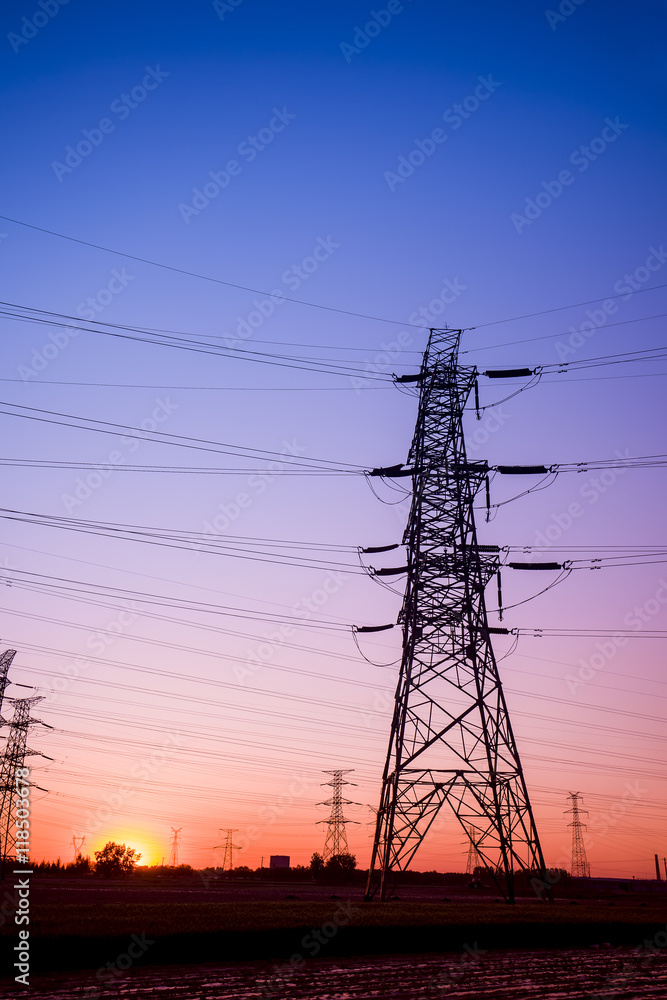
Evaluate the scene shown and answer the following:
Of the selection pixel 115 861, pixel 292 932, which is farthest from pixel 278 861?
pixel 292 932

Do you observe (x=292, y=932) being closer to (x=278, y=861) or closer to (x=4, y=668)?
(x=4, y=668)

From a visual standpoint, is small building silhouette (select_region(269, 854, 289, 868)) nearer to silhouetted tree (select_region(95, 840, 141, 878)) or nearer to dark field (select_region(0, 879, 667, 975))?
silhouetted tree (select_region(95, 840, 141, 878))

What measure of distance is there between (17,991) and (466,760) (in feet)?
67.4

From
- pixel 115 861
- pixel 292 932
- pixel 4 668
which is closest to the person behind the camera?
pixel 292 932

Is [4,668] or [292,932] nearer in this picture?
[292,932]

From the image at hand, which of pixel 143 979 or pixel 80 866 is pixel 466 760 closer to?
pixel 143 979

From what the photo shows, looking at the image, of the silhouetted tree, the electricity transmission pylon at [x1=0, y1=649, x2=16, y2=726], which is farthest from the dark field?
the silhouetted tree

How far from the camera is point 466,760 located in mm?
30250

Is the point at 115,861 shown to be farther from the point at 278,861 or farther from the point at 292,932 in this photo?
the point at 292,932

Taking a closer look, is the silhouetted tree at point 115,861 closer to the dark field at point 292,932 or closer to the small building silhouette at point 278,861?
the small building silhouette at point 278,861

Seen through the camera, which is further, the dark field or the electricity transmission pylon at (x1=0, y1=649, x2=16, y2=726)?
the electricity transmission pylon at (x1=0, y1=649, x2=16, y2=726)

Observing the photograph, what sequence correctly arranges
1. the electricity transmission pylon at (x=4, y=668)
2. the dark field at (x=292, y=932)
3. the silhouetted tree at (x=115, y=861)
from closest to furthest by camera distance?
the dark field at (x=292, y=932) < the electricity transmission pylon at (x=4, y=668) < the silhouetted tree at (x=115, y=861)

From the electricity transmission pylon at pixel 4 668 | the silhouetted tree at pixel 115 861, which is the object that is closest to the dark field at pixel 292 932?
the electricity transmission pylon at pixel 4 668

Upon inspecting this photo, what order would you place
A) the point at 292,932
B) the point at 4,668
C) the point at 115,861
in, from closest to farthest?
the point at 292,932, the point at 4,668, the point at 115,861
